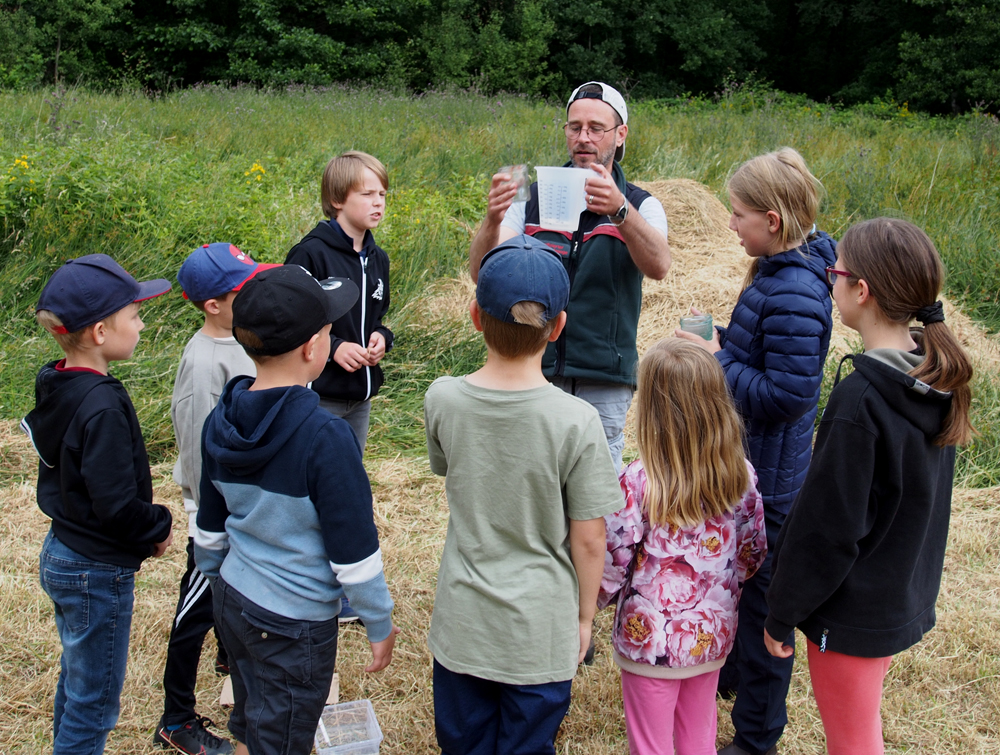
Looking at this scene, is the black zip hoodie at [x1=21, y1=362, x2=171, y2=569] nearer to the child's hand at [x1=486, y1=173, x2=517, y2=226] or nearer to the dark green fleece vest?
the child's hand at [x1=486, y1=173, x2=517, y2=226]

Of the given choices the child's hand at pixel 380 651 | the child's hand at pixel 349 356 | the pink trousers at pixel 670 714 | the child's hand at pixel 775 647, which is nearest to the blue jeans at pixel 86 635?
the child's hand at pixel 380 651

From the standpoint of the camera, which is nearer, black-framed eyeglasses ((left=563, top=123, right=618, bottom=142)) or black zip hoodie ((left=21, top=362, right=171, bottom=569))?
black zip hoodie ((left=21, top=362, right=171, bottom=569))

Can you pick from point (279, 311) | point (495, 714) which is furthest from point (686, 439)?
point (279, 311)

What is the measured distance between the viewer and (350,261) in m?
3.00

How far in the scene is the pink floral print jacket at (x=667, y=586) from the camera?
2.06 m

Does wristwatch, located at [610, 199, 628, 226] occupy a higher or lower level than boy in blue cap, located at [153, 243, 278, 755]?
higher

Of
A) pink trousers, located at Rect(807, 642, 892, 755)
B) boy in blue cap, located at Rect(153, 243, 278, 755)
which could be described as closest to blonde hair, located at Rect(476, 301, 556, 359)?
boy in blue cap, located at Rect(153, 243, 278, 755)

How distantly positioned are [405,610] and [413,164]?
5.68 m

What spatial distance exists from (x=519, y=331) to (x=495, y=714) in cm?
97

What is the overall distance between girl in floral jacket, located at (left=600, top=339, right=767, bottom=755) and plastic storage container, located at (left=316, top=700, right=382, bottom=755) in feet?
2.77

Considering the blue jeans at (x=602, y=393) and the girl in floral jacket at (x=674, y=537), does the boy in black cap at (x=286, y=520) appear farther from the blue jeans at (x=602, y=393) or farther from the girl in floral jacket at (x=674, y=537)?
the blue jeans at (x=602, y=393)

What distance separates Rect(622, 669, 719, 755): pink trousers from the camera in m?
2.11

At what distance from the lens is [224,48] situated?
21297 mm

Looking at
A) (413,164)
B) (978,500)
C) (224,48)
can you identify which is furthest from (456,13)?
(978,500)
